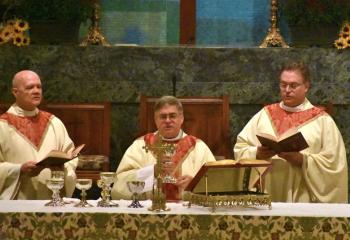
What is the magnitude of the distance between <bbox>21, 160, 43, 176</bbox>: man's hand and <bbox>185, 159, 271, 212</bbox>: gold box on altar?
1.86m

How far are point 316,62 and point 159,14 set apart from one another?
1.82m

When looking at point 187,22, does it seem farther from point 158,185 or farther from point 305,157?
point 158,185

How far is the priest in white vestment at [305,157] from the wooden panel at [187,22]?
7.42ft

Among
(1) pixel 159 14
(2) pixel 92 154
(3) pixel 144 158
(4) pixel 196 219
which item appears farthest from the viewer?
(1) pixel 159 14

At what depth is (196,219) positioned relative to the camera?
466cm

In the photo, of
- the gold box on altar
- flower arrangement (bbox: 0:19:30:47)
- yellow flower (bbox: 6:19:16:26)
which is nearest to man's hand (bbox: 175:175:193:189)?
the gold box on altar

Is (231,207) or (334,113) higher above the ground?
(334,113)

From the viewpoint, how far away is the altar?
464cm

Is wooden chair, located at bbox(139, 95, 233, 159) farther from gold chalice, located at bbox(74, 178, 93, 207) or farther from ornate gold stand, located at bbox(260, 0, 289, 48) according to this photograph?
gold chalice, located at bbox(74, 178, 93, 207)

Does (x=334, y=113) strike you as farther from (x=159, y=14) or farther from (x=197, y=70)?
(x=159, y=14)

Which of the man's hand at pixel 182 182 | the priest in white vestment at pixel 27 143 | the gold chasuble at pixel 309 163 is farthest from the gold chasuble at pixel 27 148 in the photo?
the gold chasuble at pixel 309 163

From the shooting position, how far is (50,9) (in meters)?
8.34

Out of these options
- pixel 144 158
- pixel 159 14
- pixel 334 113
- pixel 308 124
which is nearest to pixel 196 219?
pixel 144 158

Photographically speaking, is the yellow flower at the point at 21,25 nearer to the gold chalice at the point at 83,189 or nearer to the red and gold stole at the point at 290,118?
the red and gold stole at the point at 290,118
